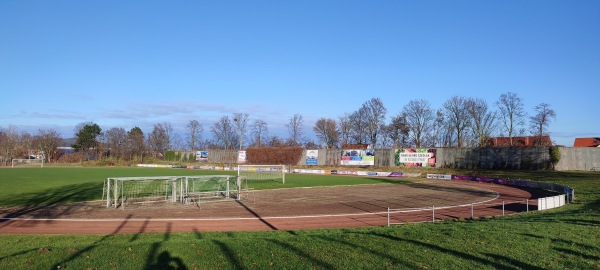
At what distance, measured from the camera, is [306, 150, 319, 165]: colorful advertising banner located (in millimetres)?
74562

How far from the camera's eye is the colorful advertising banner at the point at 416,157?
6112 centimetres

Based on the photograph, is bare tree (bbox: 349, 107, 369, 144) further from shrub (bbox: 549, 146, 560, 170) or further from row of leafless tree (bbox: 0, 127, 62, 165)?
row of leafless tree (bbox: 0, 127, 62, 165)

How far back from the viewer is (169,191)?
28.7 meters

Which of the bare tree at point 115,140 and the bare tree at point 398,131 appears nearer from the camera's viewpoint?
the bare tree at point 398,131

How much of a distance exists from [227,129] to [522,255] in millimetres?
108506

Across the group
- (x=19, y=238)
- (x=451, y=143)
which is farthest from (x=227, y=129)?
(x=19, y=238)

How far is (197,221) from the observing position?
1895cm

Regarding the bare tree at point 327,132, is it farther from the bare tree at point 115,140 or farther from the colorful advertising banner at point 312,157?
the bare tree at point 115,140

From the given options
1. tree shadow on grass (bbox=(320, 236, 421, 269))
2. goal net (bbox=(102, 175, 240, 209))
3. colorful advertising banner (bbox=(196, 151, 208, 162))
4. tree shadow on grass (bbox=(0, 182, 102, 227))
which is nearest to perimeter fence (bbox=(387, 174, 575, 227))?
tree shadow on grass (bbox=(320, 236, 421, 269))

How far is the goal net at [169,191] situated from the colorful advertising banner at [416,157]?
39.1m

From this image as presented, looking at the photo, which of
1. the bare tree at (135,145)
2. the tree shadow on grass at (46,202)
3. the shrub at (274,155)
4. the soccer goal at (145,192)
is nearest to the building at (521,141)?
the shrub at (274,155)

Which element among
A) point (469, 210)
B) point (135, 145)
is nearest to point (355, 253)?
A: point (469, 210)

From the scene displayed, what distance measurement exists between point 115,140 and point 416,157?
86.4 metres

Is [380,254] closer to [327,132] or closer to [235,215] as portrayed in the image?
[235,215]
